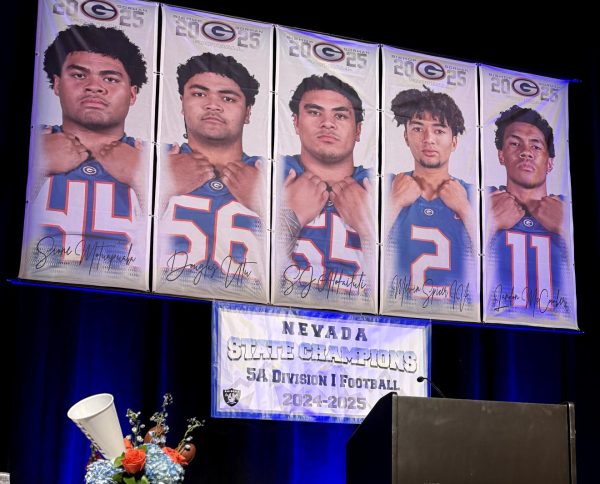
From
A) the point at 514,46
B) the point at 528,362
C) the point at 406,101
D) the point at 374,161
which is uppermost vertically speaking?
the point at 514,46

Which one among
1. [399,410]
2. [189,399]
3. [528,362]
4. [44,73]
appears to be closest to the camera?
[399,410]

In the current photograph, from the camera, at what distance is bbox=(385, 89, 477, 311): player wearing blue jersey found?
19.1 ft

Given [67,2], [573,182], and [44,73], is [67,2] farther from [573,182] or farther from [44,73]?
[573,182]

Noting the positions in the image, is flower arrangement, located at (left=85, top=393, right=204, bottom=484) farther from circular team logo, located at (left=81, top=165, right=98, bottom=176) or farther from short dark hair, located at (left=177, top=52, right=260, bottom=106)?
short dark hair, located at (left=177, top=52, right=260, bottom=106)

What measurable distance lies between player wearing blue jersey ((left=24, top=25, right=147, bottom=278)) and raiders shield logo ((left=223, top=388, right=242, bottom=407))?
2.61 ft

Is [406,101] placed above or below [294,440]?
above

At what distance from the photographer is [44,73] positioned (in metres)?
5.31

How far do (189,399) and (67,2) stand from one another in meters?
2.21

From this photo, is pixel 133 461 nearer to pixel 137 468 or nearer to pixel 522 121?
pixel 137 468

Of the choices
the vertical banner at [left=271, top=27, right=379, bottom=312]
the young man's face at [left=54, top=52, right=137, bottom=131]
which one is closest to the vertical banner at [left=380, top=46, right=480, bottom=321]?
the vertical banner at [left=271, top=27, right=379, bottom=312]

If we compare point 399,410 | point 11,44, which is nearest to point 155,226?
point 11,44

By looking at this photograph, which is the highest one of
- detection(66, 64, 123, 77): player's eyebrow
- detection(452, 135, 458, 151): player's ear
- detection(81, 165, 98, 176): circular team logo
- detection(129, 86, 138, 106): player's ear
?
detection(66, 64, 123, 77): player's eyebrow

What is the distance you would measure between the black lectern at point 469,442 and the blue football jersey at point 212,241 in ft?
5.76

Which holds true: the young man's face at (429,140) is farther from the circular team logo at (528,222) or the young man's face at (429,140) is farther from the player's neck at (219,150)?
the player's neck at (219,150)
